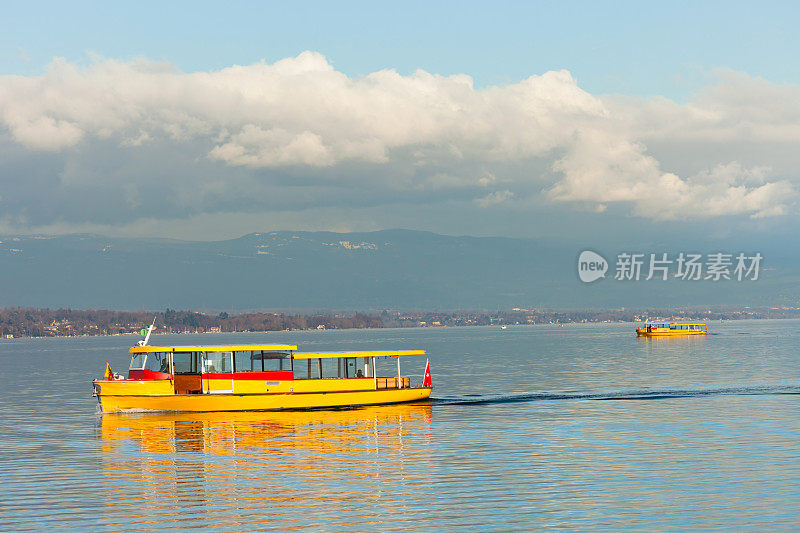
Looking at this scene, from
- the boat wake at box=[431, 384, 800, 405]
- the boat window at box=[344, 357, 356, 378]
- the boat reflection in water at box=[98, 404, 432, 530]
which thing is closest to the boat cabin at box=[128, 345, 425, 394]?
the boat window at box=[344, 357, 356, 378]

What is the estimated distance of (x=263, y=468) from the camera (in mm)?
41156

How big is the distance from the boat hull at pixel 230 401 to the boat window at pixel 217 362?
1.74 metres

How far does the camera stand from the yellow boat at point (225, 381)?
65062mm

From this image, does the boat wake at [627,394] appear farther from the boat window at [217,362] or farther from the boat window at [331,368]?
the boat window at [217,362]

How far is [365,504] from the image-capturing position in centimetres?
3262

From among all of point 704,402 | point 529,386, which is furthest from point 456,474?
point 529,386

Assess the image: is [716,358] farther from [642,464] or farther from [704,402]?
[642,464]

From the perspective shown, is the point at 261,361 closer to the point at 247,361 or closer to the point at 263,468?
the point at 247,361

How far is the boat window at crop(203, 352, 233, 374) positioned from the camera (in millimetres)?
65812

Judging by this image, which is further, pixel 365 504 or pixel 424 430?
pixel 424 430

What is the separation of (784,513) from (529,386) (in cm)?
6446

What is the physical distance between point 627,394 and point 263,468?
1813 inches

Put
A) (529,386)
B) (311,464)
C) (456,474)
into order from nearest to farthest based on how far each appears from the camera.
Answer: (456,474)
(311,464)
(529,386)

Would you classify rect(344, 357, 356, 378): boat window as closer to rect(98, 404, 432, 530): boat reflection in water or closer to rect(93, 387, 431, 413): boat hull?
rect(93, 387, 431, 413): boat hull
